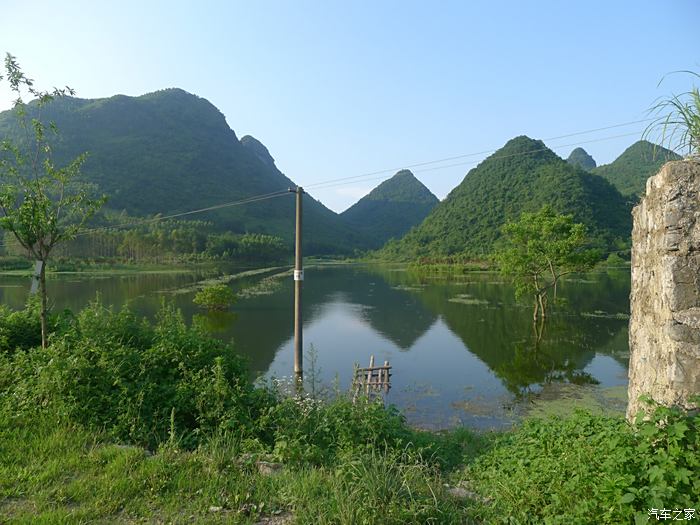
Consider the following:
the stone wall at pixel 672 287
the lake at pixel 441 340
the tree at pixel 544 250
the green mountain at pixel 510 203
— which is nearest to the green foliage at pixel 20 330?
the lake at pixel 441 340

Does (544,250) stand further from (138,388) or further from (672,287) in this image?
(138,388)

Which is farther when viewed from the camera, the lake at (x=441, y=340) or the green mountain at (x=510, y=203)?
the green mountain at (x=510, y=203)

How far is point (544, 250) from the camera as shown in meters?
23.8

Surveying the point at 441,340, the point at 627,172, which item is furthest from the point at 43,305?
the point at 627,172

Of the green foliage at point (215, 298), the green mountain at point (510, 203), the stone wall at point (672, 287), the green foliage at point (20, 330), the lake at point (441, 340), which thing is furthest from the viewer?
the green mountain at point (510, 203)

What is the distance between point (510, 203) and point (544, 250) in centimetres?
7968

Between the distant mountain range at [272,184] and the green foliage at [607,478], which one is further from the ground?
→ the distant mountain range at [272,184]

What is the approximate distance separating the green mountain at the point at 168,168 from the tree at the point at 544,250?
10261cm

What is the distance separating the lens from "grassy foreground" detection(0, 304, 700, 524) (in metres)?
3.00

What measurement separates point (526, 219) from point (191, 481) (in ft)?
81.1

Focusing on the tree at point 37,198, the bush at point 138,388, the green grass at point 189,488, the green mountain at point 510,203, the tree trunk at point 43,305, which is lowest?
the green grass at point 189,488

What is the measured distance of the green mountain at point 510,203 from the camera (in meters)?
77.6

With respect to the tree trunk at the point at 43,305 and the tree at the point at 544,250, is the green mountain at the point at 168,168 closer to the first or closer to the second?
the tree at the point at 544,250

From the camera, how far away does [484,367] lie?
57.8 ft
